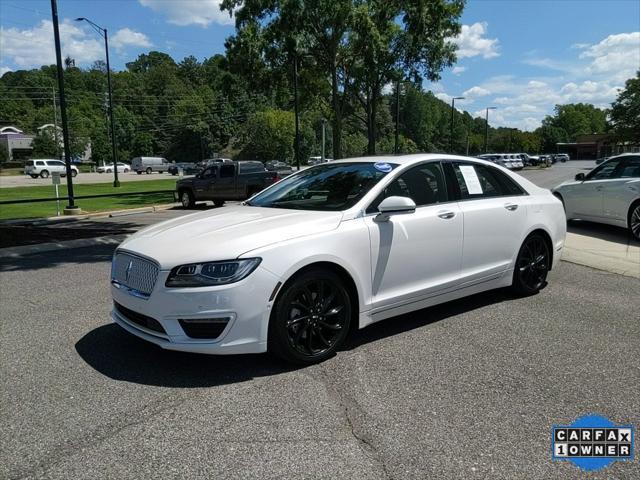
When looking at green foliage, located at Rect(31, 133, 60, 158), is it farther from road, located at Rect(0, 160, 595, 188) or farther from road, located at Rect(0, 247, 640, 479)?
road, located at Rect(0, 247, 640, 479)

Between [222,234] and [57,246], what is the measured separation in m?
7.39

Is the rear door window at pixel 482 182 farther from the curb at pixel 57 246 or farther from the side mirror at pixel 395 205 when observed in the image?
the curb at pixel 57 246

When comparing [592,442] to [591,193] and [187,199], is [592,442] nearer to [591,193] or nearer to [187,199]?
[591,193]

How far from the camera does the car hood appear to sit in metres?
3.59

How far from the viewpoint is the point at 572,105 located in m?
174

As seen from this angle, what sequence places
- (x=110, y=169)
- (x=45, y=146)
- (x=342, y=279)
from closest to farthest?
(x=342, y=279) < (x=110, y=169) < (x=45, y=146)

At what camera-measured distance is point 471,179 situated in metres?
5.23

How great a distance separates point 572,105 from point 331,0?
174646mm

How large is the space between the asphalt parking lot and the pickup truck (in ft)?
45.9

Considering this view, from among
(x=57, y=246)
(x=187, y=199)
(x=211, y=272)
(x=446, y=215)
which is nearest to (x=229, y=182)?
(x=187, y=199)

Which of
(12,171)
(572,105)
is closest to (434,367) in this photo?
(12,171)

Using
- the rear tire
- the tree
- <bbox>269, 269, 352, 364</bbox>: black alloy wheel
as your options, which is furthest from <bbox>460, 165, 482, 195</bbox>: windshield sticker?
the tree

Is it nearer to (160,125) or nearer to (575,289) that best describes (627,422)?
(575,289)

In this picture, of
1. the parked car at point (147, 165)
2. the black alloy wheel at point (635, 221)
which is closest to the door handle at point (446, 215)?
the black alloy wheel at point (635, 221)
